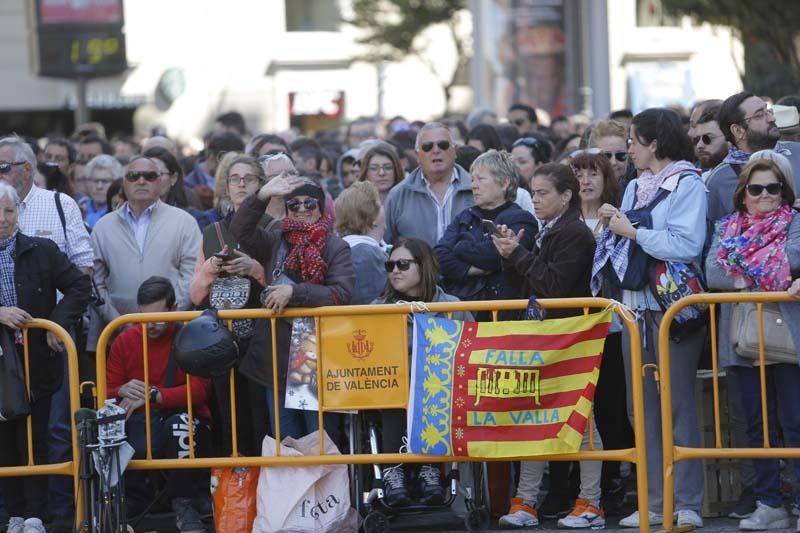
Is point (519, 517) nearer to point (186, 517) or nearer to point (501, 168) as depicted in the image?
point (186, 517)

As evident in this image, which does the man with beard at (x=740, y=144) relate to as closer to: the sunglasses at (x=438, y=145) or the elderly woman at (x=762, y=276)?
the elderly woman at (x=762, y=276)

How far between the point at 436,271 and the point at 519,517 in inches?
58.2

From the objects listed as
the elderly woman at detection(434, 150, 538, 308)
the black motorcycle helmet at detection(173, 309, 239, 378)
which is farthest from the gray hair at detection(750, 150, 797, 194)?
the black motorcycle helmet at detection(173, 309, 239, 378)

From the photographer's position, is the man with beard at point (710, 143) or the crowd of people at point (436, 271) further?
the man with beard at point (710, 143)

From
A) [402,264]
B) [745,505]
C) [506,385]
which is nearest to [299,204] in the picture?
[402,264]

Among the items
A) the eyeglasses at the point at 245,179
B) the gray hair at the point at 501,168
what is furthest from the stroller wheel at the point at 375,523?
the eyeglasses at the point at 245,179

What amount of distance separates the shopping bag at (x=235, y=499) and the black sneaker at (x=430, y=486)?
921 millimetres

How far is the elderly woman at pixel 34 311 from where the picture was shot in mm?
8336

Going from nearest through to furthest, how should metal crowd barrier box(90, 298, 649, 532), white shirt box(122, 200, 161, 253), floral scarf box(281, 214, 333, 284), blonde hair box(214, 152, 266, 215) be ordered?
1. metal crowd barrier box(90, 298, 649, 532)
2. floral scarf box(281, 214, 333, 284)
3. blonde hair box(214, 152, 266, 215)
4. white shirt box(122, 200, 161, 253)

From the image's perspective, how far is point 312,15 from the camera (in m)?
39.2

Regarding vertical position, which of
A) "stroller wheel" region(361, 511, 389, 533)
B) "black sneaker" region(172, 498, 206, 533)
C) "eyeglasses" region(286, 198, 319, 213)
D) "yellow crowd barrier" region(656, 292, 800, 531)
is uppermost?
"eyeglasses" region(286, 198, 319, 213)

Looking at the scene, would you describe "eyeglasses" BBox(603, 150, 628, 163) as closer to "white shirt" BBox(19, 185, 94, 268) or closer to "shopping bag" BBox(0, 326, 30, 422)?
"white shirt" BBox(19, 185, 94, 268)

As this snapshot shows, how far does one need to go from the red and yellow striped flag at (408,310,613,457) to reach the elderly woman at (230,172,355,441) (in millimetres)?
667

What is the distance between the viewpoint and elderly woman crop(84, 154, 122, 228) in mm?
11516
